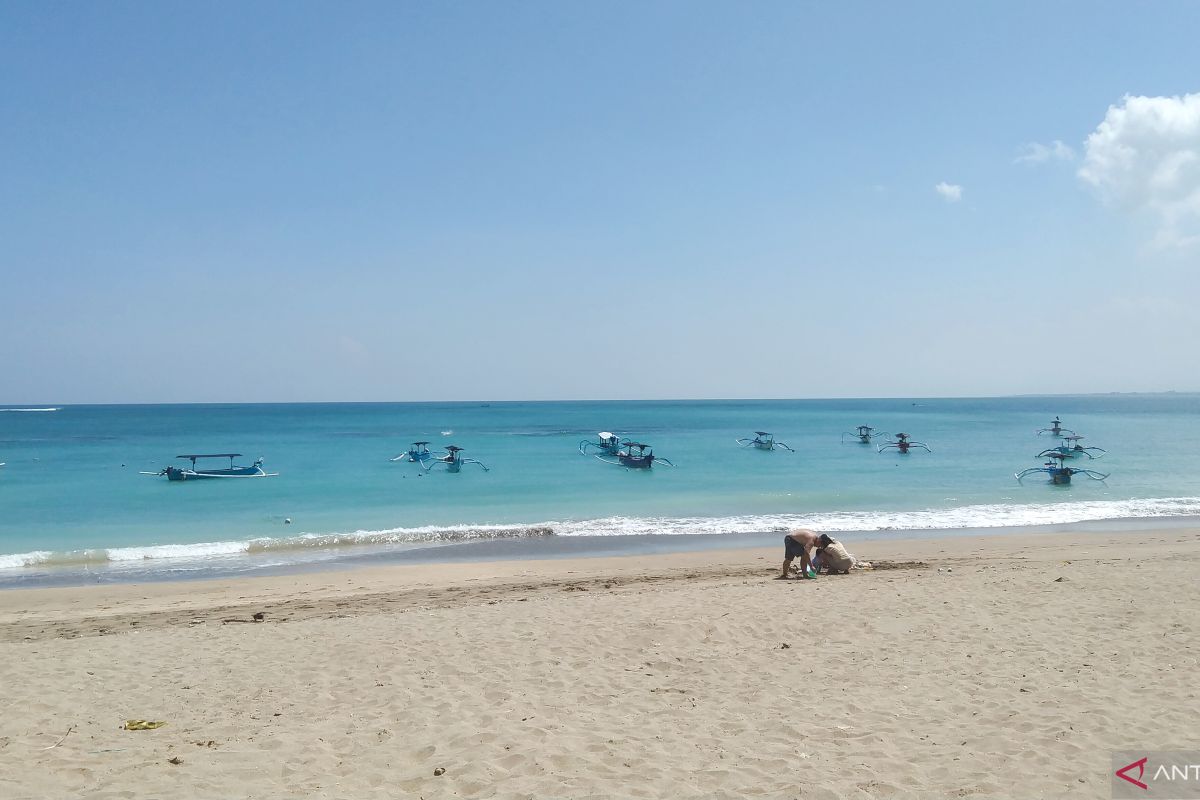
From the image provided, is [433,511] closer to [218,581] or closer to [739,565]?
[218,581]

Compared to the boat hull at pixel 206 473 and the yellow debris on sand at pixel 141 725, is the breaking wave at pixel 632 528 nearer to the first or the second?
the yellow debris on sand at pixel 141 725

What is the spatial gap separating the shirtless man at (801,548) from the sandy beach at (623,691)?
0.95m

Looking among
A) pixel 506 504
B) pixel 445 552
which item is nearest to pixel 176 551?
pixel 445 552

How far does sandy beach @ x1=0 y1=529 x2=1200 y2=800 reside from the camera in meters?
4.98

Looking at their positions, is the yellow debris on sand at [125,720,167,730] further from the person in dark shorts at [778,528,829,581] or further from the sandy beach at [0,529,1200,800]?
the person in dark shorts at [778,528,829,581]

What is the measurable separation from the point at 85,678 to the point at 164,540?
14.9 metres

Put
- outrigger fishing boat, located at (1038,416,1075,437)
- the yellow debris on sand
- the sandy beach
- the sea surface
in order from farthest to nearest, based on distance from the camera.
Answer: outrigger fishing boat, located at (1038,416,1075,437), the sea surface, the yellow debris on sand, the sandy beach

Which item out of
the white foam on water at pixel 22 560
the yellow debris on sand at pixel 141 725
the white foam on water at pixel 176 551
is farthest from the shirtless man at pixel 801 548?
the white foam on water at pixel 22 560

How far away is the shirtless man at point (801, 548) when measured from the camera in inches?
508

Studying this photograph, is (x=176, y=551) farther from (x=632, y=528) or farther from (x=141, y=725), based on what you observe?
(x=141, y=725)

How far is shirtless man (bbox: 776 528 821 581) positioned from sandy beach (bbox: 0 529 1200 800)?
95 cm

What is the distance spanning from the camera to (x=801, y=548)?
42.8 ft

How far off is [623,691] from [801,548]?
7157 mm

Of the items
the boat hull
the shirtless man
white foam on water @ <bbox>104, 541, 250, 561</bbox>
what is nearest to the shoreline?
white foam on water @ <bbox>104, 541, 250, 561</bbox>
